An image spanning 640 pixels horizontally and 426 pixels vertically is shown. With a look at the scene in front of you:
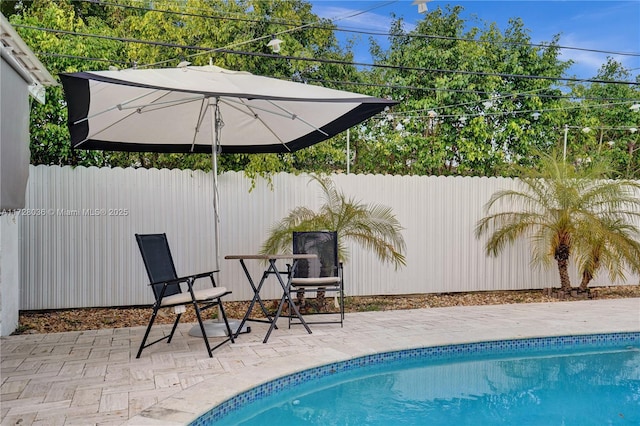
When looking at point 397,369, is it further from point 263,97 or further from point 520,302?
point 520,302

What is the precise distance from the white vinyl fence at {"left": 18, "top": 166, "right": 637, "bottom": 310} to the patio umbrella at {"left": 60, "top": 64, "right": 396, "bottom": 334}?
0.89 metres

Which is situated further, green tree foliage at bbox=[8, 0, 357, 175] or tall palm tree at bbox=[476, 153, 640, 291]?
green tree foliage at bbox=[8, 0, 357, 175]

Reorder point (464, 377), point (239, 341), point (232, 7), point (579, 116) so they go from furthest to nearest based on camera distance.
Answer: point (579, 116) < point (232, 7) < point (239, 341) < point (464, 377)

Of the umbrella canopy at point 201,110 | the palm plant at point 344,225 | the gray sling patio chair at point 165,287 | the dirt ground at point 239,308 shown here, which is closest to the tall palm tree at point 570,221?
the dirt ground at point 239,308

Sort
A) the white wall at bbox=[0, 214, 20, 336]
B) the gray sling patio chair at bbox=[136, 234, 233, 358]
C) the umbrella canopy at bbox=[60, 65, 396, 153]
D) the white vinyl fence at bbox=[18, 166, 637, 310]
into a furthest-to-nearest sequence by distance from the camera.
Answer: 1. the white vinyl fence at bbox=[18, 166, 637, 310]
2. the white wall at bbox=[0, 214, 20, 336]
3. the gray sling patio chair at bbox=[136, 234, 233, 358]
4. the umbrella canopy at bbox=[60, 65, 396, 153]

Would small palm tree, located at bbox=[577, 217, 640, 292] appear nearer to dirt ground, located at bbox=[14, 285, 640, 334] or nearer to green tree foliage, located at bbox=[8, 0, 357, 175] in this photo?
dirt ground, located at bbox=[14, 285, 640, 334]

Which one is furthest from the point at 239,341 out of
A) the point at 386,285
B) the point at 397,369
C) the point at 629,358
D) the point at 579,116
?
the point at 579,116

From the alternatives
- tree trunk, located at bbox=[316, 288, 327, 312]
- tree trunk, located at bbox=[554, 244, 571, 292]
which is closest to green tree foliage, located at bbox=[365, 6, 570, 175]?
tree trunk, located at bbox=[554, 244, 571, 292]

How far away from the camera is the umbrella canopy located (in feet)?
13.6

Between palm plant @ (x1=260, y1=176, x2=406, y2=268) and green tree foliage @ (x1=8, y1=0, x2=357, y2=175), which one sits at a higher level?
green tree foliage @ (x1=8, y1=0, x2=357, y2=175)

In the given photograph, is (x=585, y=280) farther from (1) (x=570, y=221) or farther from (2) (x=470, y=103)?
(2) (x=470, y=103)

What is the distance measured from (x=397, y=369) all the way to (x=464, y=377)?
23.3 inches

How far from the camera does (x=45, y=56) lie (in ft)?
29.0

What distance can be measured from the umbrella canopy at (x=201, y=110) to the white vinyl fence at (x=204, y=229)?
899 mm
